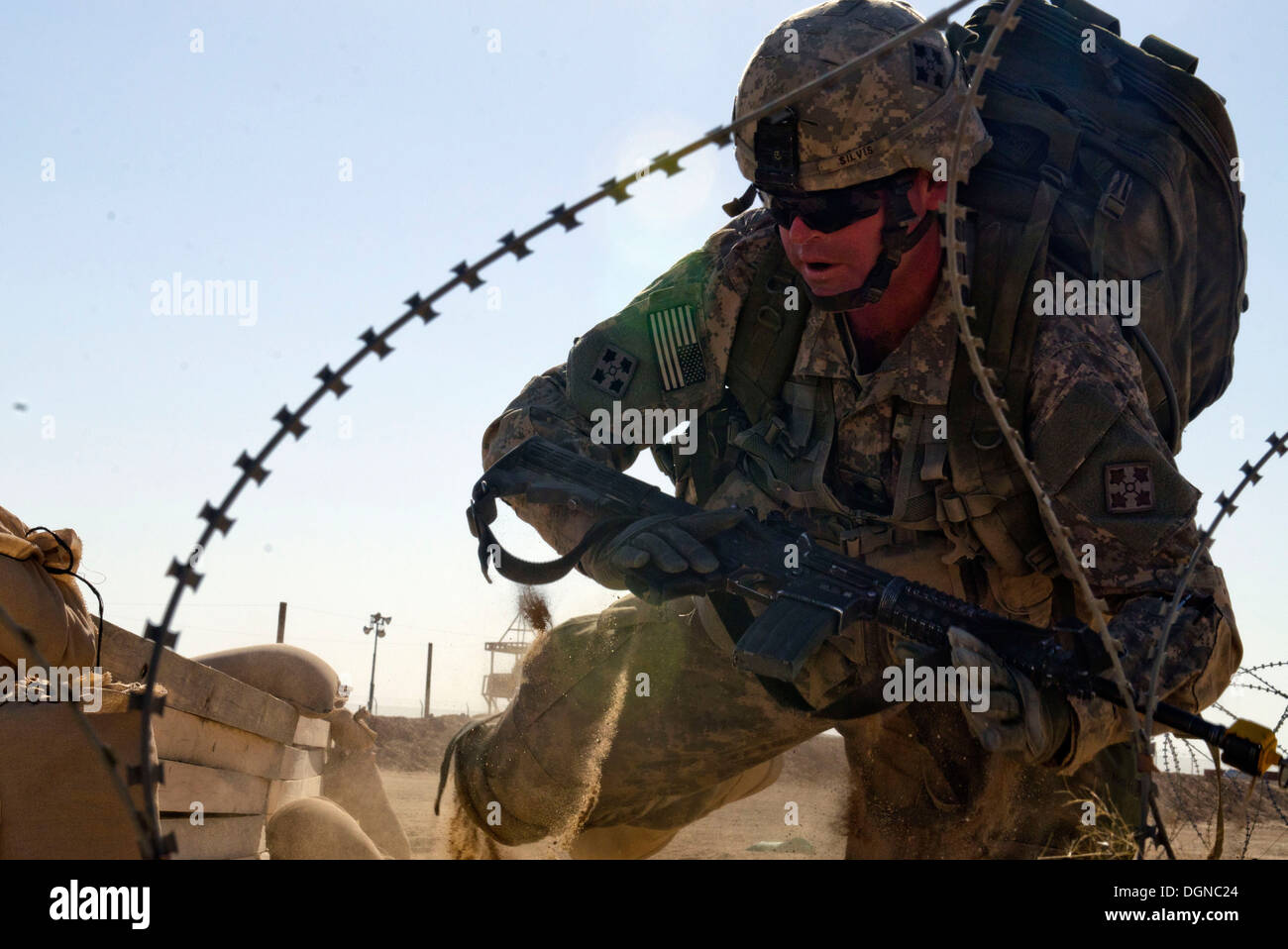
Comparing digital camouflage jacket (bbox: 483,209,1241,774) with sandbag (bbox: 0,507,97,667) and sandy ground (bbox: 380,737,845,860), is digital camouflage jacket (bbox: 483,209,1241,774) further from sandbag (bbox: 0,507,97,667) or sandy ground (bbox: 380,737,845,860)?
sandy ground (bbox: 380,737,845,860)

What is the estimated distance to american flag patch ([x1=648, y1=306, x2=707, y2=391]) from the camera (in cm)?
434

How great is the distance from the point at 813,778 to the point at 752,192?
1272 centimetres

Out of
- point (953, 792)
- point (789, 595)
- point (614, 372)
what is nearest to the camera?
point (789, 595)

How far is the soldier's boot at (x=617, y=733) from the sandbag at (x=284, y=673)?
3.22 metres

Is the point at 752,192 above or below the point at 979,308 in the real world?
above

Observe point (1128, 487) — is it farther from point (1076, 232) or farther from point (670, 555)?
point (670, 555)

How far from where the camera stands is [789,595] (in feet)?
10.6

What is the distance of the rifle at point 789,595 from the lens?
103 inches

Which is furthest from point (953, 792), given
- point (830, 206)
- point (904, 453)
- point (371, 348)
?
point (371, 348)

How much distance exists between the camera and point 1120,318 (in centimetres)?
386

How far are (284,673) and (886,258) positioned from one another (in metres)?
5.09

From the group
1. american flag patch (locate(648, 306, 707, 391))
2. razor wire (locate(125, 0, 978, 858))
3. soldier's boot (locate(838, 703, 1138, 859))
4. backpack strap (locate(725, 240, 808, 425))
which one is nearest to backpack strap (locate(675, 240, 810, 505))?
backpack strap (locate(725, 240, 808, 425))
